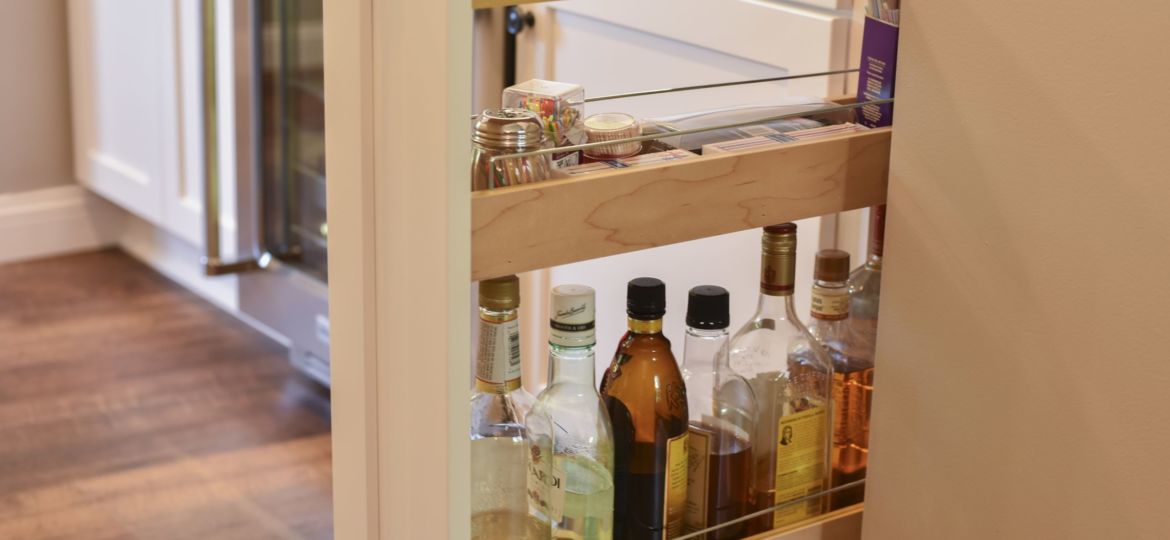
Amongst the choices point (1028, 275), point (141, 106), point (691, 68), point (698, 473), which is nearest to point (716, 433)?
point (698, 473)

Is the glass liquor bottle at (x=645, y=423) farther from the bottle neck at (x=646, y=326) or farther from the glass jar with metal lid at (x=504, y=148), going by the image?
the glass jar with metal lid at (x=504, y=148)

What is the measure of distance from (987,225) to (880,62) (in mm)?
161

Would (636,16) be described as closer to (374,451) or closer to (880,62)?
(880,62)

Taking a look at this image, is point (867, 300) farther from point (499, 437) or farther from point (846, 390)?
point (499, 437)

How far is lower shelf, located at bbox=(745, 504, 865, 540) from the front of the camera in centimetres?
103

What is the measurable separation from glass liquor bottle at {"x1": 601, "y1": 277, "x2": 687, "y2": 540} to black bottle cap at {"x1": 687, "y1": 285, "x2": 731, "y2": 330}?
41 mm

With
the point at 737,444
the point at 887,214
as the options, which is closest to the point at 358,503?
the point at 737,444

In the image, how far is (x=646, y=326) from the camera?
940 millimetres

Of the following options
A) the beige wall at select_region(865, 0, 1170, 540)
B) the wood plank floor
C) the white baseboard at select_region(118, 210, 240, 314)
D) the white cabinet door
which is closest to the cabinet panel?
the white cabinet door

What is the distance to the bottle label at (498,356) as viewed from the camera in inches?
34.0

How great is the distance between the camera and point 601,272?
1.61m

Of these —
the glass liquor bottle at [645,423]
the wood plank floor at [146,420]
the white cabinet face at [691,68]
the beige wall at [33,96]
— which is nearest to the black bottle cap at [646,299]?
the glass liquor bottle at [645,423]

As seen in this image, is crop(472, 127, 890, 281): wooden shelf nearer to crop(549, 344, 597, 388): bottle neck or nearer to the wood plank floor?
crop(549, 344, 597, 388): bottle neck

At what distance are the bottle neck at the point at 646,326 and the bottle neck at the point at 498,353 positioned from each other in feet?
0.33
